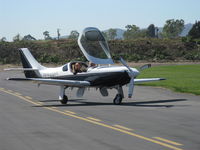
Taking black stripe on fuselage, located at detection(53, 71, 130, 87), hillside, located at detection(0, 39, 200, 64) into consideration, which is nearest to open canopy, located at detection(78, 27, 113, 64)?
black stripe on fuselage, located at detection(53, 71, 130, 87)

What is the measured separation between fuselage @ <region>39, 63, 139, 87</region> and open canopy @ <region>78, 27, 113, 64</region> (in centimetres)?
55

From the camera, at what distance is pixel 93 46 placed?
1944 centimetres

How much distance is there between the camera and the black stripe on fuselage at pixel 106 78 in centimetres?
1825

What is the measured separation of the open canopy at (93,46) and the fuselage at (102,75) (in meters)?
0.55

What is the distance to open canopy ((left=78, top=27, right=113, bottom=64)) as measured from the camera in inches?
760

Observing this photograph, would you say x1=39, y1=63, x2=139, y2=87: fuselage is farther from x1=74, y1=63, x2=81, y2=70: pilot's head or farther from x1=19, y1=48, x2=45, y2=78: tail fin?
x1=19, y1=48, x2=45, y2=78: tail fin

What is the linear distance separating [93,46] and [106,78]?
1.85 meters

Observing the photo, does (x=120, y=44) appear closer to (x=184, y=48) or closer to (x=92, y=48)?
(x=184, y=48)

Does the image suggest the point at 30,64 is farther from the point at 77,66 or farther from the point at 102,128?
the point at 102,128

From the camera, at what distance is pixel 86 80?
1900 centimetres

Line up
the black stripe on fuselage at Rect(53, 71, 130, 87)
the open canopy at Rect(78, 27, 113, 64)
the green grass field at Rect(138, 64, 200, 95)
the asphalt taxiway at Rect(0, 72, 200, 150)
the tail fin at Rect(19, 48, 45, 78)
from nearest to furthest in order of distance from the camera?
1. the asphalt taxiway at Rect(0, 72, 200, 150)
2. the black stripe on fuselage at Rect(53, 71, 130, 87)
3. the open canopy at Rect(78, 27, 113, 64)
4. the tail fin at Rect(19, 48, 45, 78)
5. the green grass field at Rect(138, 64, 200, 95)

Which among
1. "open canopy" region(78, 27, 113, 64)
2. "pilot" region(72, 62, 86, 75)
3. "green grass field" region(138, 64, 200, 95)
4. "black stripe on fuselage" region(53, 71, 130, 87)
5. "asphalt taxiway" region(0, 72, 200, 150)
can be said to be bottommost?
"green grass field" region(138, 64, 200, 95)

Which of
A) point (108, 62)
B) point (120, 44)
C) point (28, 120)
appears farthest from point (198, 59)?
point (28, 120)

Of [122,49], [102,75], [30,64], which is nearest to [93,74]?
[102,75]
